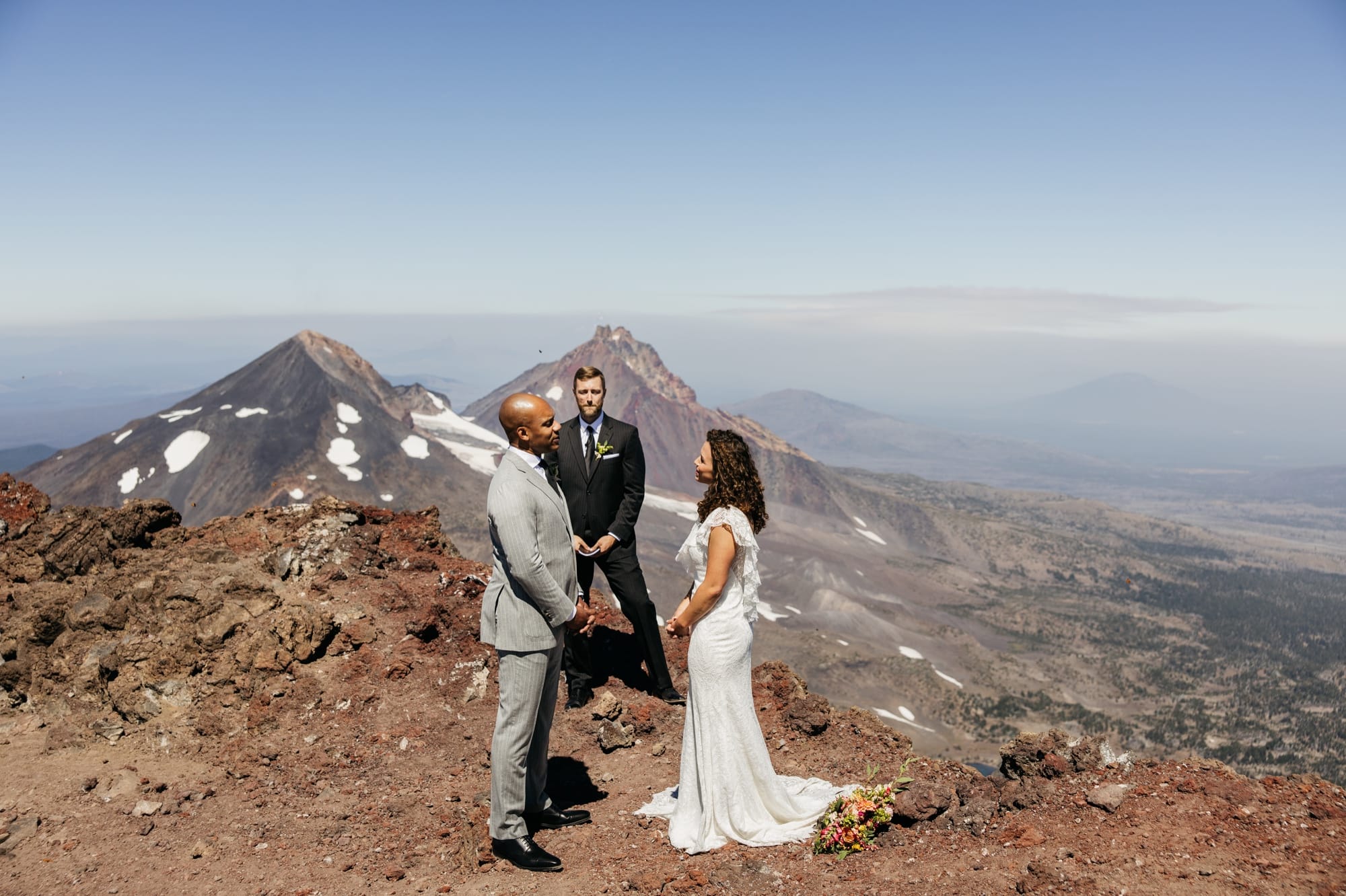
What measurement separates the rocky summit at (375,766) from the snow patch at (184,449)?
72.6m

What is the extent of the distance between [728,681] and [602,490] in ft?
7.96

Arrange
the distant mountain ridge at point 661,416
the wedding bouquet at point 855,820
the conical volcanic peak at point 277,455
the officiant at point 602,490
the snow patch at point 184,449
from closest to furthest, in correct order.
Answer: the wedding bouquet at point 855,820 → the officiant at point 602,490 → the conical volcanic peak at point 277,455 → the snow patch at point 184,449 → the distant mountain ridge at point 661,416

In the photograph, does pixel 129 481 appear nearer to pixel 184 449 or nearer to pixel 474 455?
pixel 184 449

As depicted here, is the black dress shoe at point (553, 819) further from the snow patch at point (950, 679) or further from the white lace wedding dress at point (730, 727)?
the snow patch at point (950, 679)

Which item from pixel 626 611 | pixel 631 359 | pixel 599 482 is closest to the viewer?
pixel 599 482

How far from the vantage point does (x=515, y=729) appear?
4.89 m

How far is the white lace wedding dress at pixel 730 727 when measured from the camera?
16.5ft

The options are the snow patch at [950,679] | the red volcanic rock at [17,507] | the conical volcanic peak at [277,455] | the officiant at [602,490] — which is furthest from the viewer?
the snow patch at [950,679]

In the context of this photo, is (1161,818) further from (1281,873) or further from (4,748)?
(4,748)

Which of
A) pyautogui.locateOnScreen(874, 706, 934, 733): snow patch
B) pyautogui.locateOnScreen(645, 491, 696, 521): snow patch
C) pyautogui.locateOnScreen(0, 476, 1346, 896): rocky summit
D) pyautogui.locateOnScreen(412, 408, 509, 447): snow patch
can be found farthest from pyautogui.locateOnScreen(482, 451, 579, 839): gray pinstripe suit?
pyautogui.locateOnScreen(412, 408, 509, 447): snow patch

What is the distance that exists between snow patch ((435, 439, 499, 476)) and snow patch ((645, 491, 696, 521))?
22.7 m

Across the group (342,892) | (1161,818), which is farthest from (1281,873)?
(342,892)

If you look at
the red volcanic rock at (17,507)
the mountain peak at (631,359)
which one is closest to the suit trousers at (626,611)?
the red volcanic rock at (17,507)

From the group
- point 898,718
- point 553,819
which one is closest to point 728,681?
point 553,819
